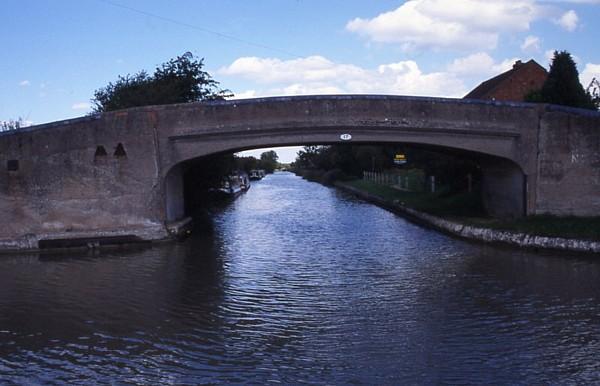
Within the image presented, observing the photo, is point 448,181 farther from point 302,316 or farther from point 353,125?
point 302,316

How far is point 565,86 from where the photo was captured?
2655cm

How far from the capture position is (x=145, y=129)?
2220 centimetres

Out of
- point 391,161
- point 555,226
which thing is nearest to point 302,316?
point 555,226

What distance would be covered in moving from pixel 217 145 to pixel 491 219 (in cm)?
1034

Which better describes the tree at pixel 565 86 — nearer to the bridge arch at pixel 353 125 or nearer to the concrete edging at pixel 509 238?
the bridge arch at pixel 353 125

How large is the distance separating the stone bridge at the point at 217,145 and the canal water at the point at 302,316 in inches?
79.6

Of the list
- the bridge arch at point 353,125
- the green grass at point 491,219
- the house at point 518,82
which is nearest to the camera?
the green grass at point 491,219

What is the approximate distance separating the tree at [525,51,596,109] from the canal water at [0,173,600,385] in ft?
30.0

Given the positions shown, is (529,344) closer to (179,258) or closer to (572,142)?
(179,258)

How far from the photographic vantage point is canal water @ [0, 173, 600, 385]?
8867 mm

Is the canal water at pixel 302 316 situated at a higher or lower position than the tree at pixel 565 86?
lower

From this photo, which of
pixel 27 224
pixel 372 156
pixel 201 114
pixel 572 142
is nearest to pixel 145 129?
pixel 201 114

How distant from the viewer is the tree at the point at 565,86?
26.5 metres

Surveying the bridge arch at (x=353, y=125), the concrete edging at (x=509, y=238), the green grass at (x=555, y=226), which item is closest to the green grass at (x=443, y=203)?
the concrete edging at (x=509, y=238)
